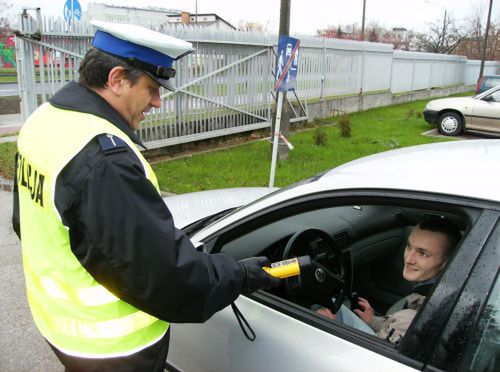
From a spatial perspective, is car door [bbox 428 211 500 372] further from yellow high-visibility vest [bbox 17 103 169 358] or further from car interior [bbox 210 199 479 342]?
yellow high-visibility vest [bbox 17 103 169 358]

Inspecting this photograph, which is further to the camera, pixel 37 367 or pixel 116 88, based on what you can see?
pixel 37 367

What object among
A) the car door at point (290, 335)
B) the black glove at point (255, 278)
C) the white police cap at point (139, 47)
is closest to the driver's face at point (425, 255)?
the car door at point (290, 335)

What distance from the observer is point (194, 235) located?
229cm

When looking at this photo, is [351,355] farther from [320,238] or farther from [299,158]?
[299,158]

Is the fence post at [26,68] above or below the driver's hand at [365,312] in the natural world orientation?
above

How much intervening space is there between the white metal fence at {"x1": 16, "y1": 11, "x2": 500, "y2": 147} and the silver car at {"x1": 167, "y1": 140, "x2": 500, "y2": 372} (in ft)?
19.2

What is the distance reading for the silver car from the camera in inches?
54.5

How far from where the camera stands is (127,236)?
1294 millimetres

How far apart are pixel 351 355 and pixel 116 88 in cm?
112

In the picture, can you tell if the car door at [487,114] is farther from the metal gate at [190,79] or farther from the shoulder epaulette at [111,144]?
the shoulder epaulette at [111,144]

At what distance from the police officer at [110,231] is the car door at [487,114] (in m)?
11.3

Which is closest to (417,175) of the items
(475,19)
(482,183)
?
(482,183)

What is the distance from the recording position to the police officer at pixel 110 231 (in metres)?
1.31

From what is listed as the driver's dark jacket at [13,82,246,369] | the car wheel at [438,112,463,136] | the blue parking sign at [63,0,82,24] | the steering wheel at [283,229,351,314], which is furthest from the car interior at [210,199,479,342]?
the car wheel at [438,112,463,136]
